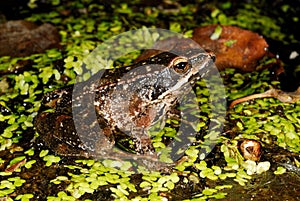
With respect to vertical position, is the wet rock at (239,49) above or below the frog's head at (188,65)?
below

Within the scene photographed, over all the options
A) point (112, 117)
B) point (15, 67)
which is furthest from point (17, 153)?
point (15, 67)

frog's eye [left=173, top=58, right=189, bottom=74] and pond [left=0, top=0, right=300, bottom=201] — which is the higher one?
frog's eye [left=173, top=58, right=189, bottom=74]

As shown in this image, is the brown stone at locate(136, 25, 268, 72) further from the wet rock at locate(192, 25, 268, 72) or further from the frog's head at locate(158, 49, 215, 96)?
the frog's head at locate(158, 49, 215, 96)

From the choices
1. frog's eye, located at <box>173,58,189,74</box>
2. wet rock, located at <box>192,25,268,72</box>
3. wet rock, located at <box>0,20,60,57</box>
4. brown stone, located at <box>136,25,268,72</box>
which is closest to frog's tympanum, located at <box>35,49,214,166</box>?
frog's eye, located at <box>173,58,189,74</box>

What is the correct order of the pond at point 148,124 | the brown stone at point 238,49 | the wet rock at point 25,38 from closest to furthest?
the pond at point 148,124, the brown stone at point 238,49, the wet rock at point 25,38

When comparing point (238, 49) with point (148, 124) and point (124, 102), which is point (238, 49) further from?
point (124, 102)

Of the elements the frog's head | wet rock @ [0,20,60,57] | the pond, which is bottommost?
the pond

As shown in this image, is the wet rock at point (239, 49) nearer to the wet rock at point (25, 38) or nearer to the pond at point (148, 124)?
the pond at point (148, 124)

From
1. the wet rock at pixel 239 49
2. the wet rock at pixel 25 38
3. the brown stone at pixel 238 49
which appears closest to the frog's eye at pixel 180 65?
the brown stone at pixel 238 49
